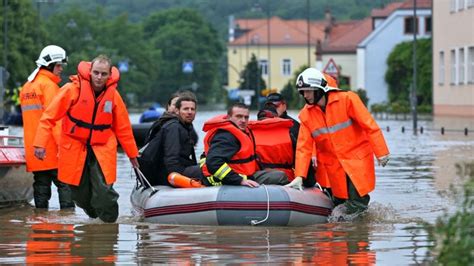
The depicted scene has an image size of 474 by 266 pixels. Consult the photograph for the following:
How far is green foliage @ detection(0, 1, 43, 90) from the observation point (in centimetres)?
9912

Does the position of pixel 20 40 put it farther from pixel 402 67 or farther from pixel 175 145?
pixel 175 145

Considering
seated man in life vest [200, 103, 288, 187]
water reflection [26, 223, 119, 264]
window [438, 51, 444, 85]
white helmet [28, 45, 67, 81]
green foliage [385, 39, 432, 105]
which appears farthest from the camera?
green foliage [385, 39, 432, 105]

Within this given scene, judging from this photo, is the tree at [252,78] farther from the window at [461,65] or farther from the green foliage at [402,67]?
the window at [461,65]

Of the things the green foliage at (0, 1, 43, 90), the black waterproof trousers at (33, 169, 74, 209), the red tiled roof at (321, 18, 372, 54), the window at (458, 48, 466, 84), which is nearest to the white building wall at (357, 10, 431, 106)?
the red tiled roof at (321, 18, 372, 54)

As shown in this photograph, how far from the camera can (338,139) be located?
603 inches

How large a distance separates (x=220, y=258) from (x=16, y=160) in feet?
22.1

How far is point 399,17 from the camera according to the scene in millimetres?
113125

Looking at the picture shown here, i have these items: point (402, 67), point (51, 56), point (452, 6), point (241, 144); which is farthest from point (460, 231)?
point (402, 67)

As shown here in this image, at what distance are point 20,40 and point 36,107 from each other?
8659 centimetres

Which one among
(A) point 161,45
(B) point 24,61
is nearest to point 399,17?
(B) point 24,61

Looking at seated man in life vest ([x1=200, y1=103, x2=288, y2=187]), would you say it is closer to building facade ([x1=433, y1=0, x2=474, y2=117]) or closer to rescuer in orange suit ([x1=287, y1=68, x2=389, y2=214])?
rescuer in orange suit ([x1=287, y1=68, x2=389, y2=214])

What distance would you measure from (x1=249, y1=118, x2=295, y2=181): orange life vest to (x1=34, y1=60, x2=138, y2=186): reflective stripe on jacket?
1.38 meters

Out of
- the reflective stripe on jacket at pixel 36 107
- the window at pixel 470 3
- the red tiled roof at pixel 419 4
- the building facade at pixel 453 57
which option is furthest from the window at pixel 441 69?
the reflective stripe on jacket at pixel 36 107

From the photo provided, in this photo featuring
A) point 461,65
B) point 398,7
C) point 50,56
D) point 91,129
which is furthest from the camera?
point 398,7
